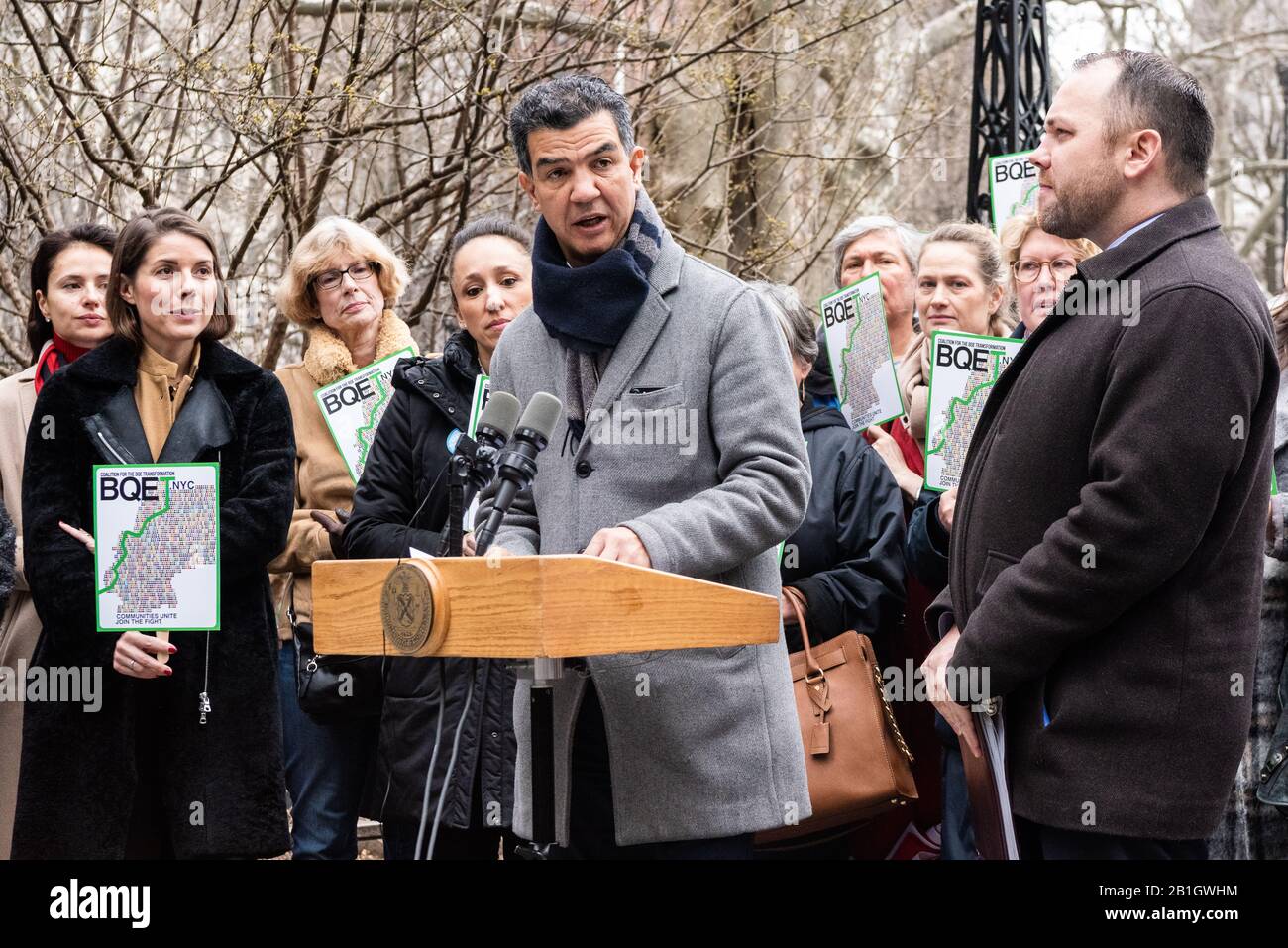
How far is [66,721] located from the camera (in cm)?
441

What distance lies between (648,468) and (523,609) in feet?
2.64

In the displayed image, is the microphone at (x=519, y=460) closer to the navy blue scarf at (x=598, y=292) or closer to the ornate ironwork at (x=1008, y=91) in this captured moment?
the navy blue scarf at (x=598, y=292)

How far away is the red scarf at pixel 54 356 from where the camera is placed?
5.32 meters

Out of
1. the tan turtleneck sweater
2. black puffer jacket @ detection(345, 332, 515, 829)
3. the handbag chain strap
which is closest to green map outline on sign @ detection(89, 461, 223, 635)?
the tan turtleneck sweater

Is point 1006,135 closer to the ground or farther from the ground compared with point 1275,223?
closer to the ground

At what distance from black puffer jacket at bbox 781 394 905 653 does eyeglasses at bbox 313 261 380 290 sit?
1.75m

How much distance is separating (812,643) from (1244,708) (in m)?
1.89

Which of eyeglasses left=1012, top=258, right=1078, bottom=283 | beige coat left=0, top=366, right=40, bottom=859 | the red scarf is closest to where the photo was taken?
eyeglasses left=1012, top=258, right=1078, bottom=283

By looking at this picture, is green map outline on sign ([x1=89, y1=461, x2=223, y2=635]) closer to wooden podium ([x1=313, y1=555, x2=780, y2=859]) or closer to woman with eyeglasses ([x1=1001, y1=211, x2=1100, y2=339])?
wooden podium ([x1=313, y1=555, x2=780, y2=859])

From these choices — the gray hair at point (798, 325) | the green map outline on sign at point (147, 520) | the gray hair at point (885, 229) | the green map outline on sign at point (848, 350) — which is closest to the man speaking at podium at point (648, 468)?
the green map outline on sign at point (147, 520)

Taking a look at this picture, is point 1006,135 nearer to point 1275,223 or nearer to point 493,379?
point 493,379

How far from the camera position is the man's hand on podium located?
2826mm

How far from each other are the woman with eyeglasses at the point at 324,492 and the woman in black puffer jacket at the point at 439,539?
19 centimetres
